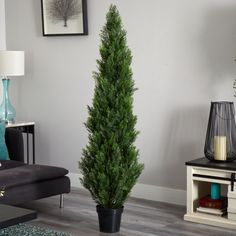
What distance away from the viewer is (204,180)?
4250 mm

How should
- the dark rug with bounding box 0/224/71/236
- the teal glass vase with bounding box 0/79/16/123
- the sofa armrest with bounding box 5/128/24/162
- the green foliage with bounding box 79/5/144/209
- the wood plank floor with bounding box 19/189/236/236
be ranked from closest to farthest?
the dark rug with bounding box 0/224/71/236, the green foliage with bounding box 79/5/144/209, the wood plank floor with bounding box 19/189/236/236, the sofa armrest with bounding box 5/128/24/162, the teal glass vase with bounding box 0/79/16/123

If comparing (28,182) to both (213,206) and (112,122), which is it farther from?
(213,206)

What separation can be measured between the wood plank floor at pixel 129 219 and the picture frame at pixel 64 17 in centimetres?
161

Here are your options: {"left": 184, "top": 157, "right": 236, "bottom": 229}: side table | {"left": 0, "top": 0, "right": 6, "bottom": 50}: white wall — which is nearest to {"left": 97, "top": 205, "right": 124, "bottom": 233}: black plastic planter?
{"left": 184, "top": 157, "right": 236, "bottom": 229}: side table

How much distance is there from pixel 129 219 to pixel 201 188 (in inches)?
24.6

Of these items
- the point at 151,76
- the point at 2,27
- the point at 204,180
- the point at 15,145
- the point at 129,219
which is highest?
the point at 2,27

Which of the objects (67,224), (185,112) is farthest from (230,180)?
(67,224)

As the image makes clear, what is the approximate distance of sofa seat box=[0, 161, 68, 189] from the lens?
13.9 ft

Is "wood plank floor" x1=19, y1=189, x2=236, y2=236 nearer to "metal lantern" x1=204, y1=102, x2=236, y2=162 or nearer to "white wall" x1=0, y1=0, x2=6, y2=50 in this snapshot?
"metal lantern" x1=204, y1=102, x2=236, y2=162

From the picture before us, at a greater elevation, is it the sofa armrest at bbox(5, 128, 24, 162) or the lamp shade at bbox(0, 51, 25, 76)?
the lamp shade at bbox(0, 51, 25, 76)

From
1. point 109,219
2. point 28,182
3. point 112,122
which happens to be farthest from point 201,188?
point 28,182

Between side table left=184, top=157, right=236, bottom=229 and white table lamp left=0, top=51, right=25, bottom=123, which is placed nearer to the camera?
side table left=184, top=157, right=236, bottom=229

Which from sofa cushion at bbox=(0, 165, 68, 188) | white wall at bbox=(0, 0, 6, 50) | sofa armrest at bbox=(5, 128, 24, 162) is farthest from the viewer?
white wall at bbox=(0, 0, 6, 50)

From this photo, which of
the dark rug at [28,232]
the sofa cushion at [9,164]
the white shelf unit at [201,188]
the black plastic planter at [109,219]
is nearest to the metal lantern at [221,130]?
the white shelf unit at [201,188]
